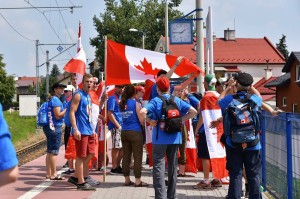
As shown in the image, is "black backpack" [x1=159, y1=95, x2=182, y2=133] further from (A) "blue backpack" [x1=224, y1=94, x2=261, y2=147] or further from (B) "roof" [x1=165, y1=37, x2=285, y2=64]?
(B) "roof" [x1=165, y1=37, x2=285, y2=64]

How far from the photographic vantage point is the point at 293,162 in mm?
7004

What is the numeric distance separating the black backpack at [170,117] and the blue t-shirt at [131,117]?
218 cm

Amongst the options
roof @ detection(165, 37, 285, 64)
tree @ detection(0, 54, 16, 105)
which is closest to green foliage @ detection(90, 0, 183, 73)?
roof @ detection(165, 37, 285, 64)

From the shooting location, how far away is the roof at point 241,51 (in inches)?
2955

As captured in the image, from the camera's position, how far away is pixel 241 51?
7756 centimetres

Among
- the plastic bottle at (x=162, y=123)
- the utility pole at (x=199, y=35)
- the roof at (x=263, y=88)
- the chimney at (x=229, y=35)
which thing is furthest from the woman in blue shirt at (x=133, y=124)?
the chimney at (x=229, y=35)

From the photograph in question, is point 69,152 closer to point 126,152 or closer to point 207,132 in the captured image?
point 126,152

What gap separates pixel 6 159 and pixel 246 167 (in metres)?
4.50

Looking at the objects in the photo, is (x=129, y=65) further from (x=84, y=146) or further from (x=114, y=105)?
(x=84, y=146)

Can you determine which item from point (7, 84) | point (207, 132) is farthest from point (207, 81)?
point (7, 84)

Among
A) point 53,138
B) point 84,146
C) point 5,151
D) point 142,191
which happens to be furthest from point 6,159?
point 53,138

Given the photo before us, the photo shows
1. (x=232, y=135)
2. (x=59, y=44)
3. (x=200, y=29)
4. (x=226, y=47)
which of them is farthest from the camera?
(x=226, y=47)

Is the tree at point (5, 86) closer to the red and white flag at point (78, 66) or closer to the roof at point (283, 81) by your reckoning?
the roof at point (283, 81)

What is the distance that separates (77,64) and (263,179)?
423 centimetres
